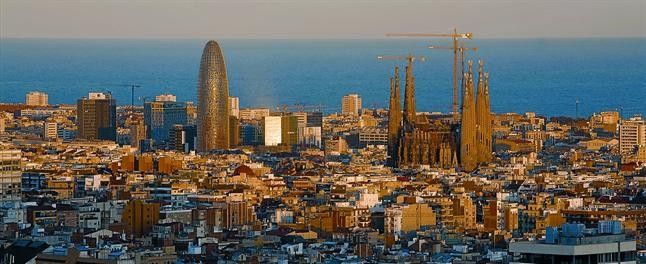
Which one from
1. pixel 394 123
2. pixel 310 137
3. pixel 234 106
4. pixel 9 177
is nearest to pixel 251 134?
pixel 310 137

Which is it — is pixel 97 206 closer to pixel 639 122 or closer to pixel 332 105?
pixel 639 122

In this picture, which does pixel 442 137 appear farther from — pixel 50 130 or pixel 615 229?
pixel 615 229

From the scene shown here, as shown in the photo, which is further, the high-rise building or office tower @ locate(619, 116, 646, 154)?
the high-rise building

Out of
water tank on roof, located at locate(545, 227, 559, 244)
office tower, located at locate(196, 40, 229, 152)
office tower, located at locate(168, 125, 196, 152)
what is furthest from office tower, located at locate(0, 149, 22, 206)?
water tank on roof, located at locate(545, 227, 559, 244)

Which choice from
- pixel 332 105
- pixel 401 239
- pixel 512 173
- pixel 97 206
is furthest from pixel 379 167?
pixel 332 105

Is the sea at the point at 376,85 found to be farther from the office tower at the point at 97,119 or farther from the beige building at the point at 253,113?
the office tower at the point at 97,119

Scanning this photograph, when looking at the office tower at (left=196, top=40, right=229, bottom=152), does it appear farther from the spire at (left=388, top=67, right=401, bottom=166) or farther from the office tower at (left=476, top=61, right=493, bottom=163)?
the office tower at (left=476, top=61, right=493, bottom=163)

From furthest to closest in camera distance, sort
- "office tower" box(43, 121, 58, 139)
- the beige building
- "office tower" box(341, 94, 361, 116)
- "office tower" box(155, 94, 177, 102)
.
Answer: "office tower" box(341, 94, 361, 116), "office tower" box(155, 94, 177, 102), the beige building, "office tower" box(43, 121, 58, 139)
